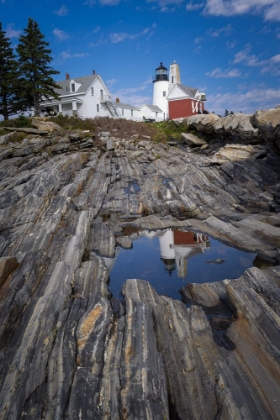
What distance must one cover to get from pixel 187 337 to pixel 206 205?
16.9 metres

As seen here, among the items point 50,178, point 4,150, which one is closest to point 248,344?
point 50,178

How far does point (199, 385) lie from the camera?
288 inches

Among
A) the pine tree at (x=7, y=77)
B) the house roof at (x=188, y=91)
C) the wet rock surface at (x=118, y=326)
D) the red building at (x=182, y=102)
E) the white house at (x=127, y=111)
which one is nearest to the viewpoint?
the wet rock surface at (x=118, y=326)

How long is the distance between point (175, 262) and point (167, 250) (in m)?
1.71

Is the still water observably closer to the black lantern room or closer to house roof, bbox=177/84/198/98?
house roof, bbox=177/84/198/98

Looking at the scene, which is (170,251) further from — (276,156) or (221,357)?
(276,156)

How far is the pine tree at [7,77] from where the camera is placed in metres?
41.5

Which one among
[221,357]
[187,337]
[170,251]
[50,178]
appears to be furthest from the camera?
[50,178]

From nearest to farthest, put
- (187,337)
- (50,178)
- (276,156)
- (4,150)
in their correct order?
1. (187,337)
2. (50,178)
3. (276,156)
4. (4,150)

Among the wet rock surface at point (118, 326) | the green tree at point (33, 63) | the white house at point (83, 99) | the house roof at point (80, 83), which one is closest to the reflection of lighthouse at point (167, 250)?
the wet rock surface at point (118, 326)

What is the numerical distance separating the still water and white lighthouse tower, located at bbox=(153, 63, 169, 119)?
202ft

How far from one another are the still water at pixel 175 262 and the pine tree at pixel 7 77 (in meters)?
34.1

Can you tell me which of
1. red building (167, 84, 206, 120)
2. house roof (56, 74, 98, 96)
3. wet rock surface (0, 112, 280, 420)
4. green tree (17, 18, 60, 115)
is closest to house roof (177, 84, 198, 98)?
red building (167, 84, 206, 120)

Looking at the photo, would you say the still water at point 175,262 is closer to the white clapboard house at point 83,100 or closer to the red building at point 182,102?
the white clapboard house at point 83,100
